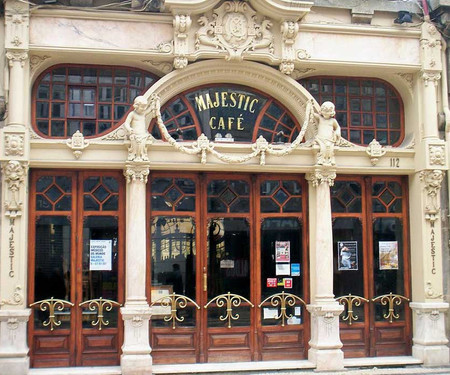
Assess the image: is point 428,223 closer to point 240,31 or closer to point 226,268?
point 226,268

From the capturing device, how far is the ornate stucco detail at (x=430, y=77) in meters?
11.9

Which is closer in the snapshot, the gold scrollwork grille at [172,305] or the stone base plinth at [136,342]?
the stone base plinth at [136,342]

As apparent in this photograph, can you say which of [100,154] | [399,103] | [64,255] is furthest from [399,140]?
[64,255]

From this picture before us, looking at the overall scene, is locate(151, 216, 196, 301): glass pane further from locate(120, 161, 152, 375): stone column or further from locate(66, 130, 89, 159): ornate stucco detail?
locate(66, 130, 89, 159): ornate stucco detail

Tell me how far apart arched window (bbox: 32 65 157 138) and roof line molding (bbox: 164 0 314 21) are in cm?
136

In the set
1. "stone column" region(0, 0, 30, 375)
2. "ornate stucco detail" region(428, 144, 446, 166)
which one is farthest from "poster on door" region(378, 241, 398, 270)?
"stone column" region(0, 0, 30, 375)

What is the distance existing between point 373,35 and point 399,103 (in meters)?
1.34

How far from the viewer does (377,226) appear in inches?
474

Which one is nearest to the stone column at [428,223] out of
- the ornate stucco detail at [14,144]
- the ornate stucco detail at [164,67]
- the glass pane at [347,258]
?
the glass pane at [347,258]

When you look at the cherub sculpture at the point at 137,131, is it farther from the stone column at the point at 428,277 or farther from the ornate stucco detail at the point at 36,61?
the stone column at the point at 428,277

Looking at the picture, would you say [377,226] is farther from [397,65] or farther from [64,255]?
[64,255]

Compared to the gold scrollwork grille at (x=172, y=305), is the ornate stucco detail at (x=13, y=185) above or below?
above

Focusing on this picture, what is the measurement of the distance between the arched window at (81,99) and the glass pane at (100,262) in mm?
1455

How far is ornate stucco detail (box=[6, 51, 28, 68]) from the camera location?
10.7 metres
